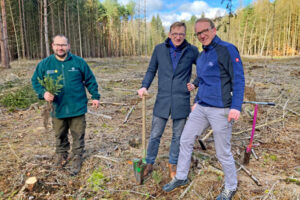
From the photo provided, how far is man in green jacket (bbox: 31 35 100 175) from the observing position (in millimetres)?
2982

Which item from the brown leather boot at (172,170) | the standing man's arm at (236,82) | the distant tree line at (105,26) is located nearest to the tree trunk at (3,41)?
the distant tree line at (105,26)

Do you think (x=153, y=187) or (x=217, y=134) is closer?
(x=217, y=134)

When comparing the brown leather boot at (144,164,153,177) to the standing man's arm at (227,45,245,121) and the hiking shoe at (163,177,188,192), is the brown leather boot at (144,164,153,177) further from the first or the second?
the standing man's arm at (227,45,245,121)

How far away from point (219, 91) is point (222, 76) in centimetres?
18

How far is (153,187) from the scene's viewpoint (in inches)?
115

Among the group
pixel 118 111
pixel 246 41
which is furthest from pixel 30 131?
pixel 246 41

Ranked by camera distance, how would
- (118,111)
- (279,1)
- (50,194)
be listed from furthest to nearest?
Result: 1. (279,1)
2. (118,111)
3. (50,194)

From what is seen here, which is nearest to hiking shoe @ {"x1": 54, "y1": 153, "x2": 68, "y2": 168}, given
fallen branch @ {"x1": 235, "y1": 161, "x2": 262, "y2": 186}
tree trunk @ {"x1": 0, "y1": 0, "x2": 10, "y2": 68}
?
fallen branch @ {"x1": 235, "y1": 161, "x2": 262, "y2": 186}

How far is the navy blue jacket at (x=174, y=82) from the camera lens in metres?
2.81

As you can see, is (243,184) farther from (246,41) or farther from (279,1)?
(246,41)

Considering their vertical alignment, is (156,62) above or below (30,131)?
above

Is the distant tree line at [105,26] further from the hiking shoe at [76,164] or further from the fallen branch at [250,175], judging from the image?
the fallen branch at [250,175]

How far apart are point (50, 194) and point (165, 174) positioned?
68.4 inches

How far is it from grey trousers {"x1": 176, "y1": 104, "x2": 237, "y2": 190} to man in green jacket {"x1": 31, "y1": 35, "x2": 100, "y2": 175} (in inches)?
64.5
